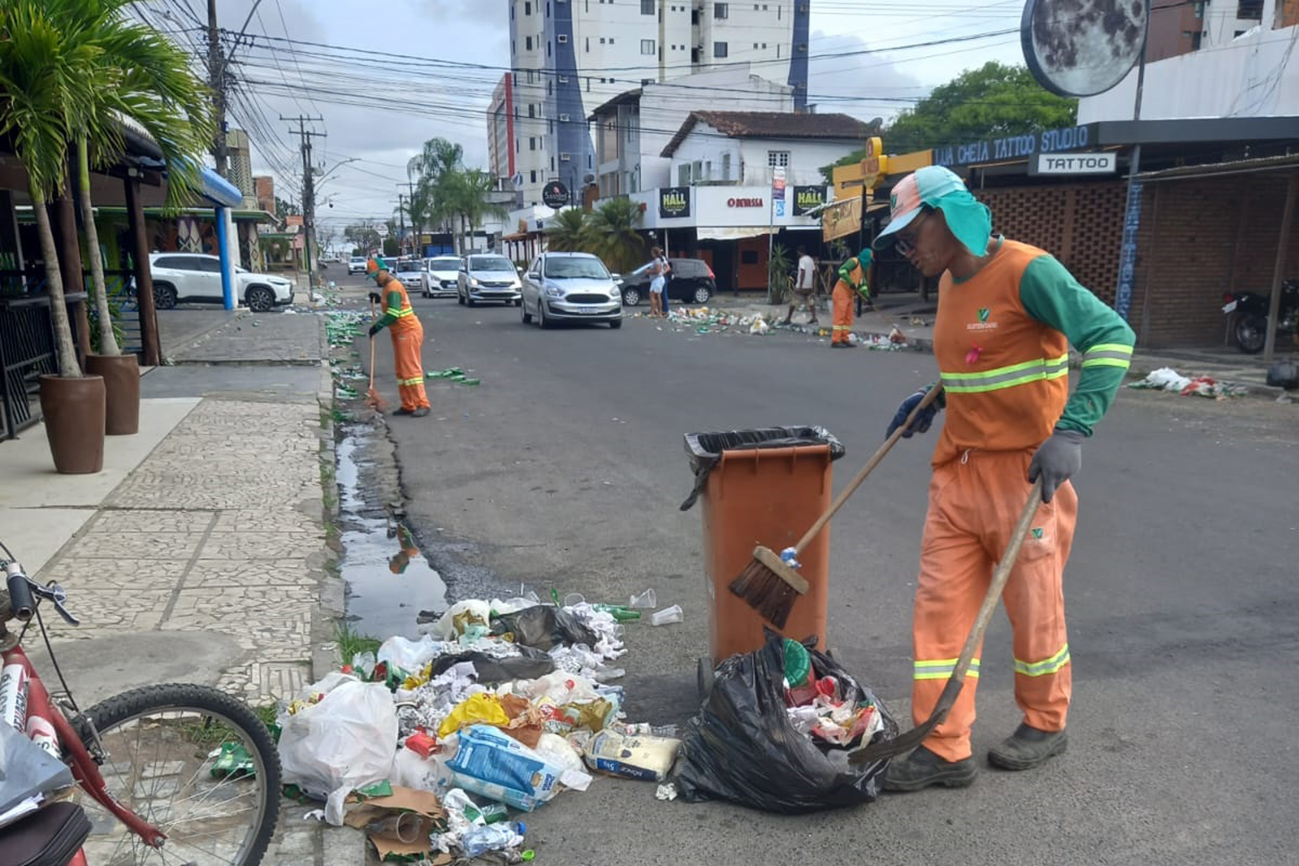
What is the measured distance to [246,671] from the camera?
4.21 meters

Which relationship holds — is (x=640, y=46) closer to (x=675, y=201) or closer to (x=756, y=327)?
(x=675, y=201)

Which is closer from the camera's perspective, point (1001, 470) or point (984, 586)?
point (1001, 470)

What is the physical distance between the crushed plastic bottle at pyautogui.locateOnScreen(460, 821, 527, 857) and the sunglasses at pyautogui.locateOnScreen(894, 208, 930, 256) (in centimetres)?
224

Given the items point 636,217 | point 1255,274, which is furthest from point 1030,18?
point 636,217

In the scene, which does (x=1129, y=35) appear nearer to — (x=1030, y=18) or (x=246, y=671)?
(x=1030, y=18)

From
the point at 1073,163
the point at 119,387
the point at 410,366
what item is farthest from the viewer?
the point at 1073,163

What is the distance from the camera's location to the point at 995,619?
4816mm

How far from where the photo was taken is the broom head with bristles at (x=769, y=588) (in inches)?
140

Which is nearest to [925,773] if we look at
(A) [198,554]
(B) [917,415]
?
(B) [917,415]

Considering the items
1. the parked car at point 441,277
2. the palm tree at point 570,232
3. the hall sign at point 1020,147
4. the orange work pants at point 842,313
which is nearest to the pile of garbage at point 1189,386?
the hall sign at point 1020,147

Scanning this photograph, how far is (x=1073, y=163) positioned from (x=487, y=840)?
15478 mm

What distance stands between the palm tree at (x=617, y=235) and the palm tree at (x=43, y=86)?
3369 cm

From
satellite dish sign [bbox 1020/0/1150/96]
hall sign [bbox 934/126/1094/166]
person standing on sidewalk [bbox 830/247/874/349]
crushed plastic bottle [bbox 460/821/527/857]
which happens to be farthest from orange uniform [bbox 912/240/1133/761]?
hall sign [bbox 934/126/1094/166]

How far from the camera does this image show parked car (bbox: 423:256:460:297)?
36250mm
